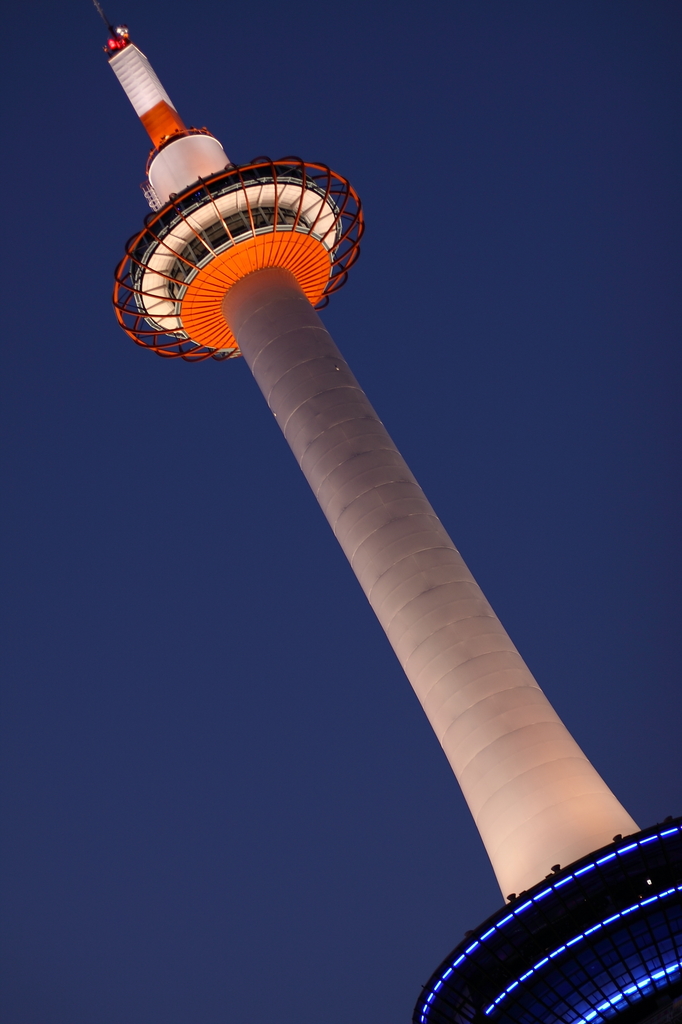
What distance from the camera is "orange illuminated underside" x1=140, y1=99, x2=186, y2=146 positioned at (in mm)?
50125

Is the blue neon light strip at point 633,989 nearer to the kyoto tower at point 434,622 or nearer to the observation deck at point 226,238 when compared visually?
the kyoto tower at point 434,622

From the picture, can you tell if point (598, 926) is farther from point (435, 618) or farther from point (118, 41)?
point (118, 41)

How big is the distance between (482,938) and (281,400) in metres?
21.7

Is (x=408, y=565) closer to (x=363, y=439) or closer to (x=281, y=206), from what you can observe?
(x=363, y=439)

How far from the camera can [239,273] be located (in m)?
42.6

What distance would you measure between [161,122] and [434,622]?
33.8m

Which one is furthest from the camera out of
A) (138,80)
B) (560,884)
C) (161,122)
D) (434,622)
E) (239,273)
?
(138,80)

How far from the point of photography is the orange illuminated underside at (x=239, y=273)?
42562 millimetres

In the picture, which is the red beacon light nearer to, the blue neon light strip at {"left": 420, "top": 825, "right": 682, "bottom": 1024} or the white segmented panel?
the white segmented panel

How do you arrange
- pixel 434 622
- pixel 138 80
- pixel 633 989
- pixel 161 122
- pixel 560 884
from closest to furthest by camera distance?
1. pixel 560 884
2. pixel 633 989
3. pixel 434 622
4. pixel 161 122
5. pixel 138 80

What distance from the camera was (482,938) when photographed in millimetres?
21578

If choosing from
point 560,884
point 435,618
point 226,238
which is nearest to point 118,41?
point 226,238

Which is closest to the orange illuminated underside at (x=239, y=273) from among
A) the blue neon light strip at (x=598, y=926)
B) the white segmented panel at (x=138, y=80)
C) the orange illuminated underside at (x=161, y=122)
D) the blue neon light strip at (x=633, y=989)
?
the orange illuminated underside at (x=161, y=122)

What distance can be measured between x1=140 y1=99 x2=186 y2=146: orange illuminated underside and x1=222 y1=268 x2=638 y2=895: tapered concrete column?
557 inches
